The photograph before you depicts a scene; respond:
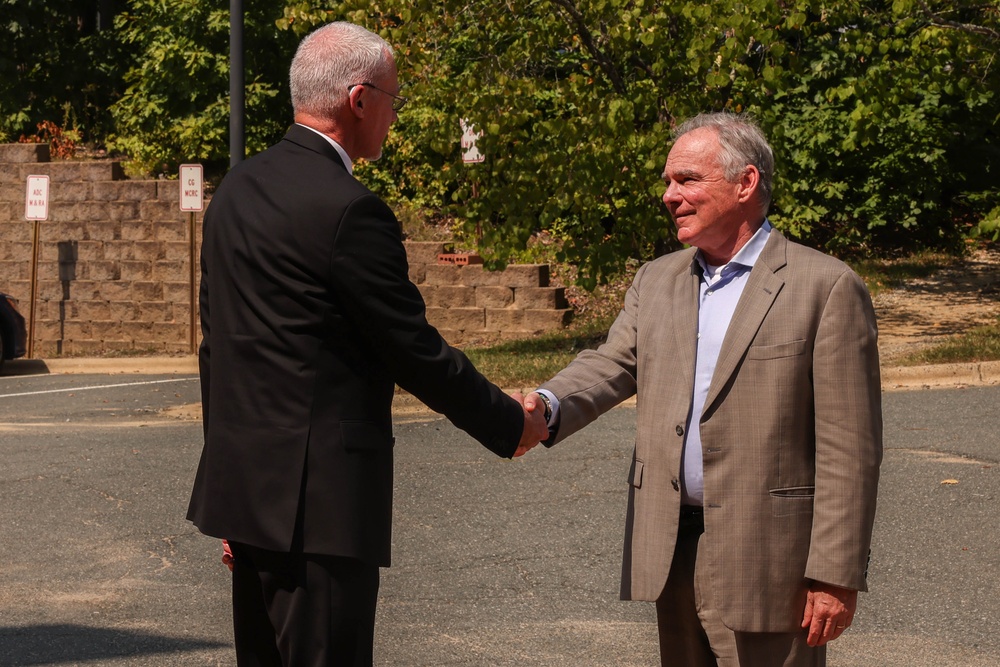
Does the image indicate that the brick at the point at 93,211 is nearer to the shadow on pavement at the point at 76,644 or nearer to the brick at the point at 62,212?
the brick at the point at 62,212

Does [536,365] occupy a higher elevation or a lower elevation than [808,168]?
lower

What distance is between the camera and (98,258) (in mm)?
21688

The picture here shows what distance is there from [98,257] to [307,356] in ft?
64.4

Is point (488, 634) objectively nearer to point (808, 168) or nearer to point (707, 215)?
point (707, 215)

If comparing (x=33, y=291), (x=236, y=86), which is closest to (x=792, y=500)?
(x=236, y=86)

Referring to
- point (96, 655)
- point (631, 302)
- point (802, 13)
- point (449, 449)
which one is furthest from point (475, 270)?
point (631, 302)

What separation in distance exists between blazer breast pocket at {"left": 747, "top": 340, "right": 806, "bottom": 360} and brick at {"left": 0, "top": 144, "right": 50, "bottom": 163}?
67.9 ft

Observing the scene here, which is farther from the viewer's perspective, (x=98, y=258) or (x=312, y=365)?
(x=98, y=258)

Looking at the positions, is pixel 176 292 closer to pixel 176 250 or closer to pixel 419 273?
pixel 176 250

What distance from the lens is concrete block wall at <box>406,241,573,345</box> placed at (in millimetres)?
18266

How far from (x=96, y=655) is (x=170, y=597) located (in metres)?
0.83

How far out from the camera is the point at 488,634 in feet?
18.2

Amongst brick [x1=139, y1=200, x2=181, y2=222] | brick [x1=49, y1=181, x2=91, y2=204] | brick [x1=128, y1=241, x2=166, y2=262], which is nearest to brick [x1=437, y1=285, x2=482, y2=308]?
brick [x1=139, y1=200, x2=181, y2=222]

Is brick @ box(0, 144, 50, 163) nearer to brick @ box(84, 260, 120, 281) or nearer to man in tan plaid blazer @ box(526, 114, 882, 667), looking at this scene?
brick @ box(84, 260, 120, 281)
